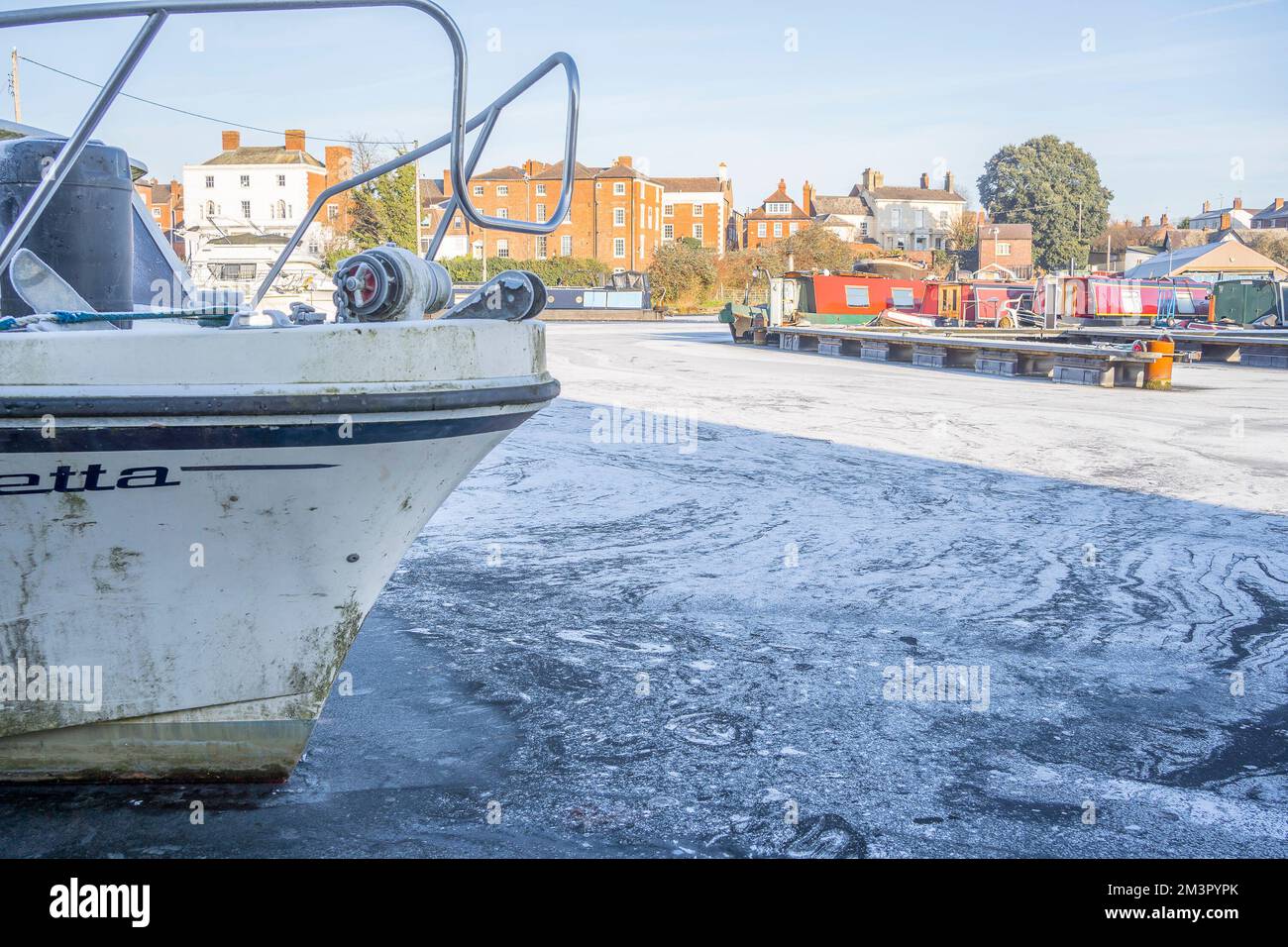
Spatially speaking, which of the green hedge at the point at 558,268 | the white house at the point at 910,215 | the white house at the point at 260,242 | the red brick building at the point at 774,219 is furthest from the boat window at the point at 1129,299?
the white house at the point at 910,215

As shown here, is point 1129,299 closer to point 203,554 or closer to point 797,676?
point 797,676

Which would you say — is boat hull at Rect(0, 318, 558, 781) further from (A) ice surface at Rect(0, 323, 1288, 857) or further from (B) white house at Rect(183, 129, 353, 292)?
(B) white house at Rect(183, 129, 353, 292)

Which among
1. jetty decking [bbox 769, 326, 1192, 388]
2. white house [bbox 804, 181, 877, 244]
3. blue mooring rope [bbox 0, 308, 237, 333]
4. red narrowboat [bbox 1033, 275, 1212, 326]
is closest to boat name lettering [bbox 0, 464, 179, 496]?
blue mooring rope [bbox 0, 308, 237, 333]

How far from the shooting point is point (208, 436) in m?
3.11

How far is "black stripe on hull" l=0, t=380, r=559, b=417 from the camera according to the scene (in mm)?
2973

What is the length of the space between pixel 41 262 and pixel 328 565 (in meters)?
1.31

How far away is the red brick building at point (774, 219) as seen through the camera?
90.5m

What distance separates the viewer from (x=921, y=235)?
100188 millimetres

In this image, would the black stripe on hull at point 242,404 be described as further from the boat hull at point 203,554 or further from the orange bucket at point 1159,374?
the orange bucket at point 1159,374

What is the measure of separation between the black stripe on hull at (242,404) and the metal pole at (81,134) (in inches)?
18.1

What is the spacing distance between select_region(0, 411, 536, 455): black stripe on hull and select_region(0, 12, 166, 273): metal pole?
1.69 ft

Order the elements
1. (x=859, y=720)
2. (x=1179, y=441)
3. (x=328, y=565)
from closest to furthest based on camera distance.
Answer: (x=328, y=565)
(x=859, y=720)
(x=1179, y=441)

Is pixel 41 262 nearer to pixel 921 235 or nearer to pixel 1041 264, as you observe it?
pixel 1041 264
